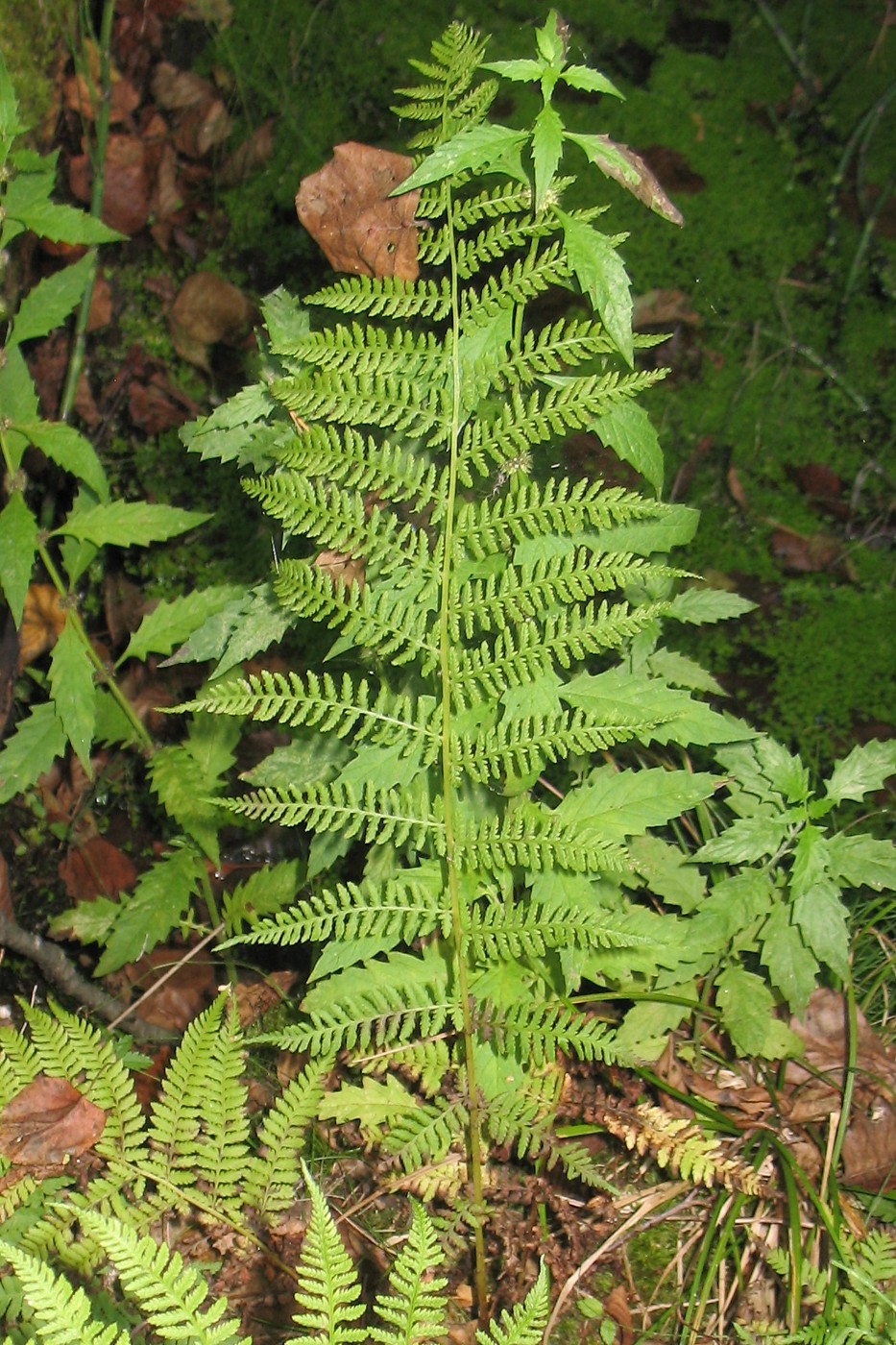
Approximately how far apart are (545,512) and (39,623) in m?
1.95

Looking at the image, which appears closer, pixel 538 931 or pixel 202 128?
pixel 538 931

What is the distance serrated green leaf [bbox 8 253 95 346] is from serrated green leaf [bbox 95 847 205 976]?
4.16ft

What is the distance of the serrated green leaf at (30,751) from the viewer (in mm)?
2557

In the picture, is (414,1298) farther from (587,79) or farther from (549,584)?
(587,79)

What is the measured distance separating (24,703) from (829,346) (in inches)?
103

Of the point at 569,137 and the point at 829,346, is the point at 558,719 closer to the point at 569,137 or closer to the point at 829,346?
the point at 569,137

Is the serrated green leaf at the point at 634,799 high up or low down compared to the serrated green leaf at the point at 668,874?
up

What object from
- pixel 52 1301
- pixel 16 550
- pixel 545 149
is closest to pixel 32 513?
pixel 16 550

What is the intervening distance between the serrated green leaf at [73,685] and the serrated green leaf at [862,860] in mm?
1642

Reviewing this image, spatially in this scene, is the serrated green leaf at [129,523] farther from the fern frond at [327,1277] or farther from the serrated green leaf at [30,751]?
the fern frond at [327,1277]

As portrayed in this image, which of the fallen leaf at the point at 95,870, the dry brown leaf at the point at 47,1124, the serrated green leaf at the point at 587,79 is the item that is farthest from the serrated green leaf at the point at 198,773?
the serrated green leaf at the point at 587,79

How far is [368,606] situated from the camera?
5.62 ft

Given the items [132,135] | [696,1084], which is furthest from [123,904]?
[132,135]

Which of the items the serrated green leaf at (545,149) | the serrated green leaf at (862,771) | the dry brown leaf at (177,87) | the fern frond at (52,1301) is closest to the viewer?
the fern frond at (52,1301)
